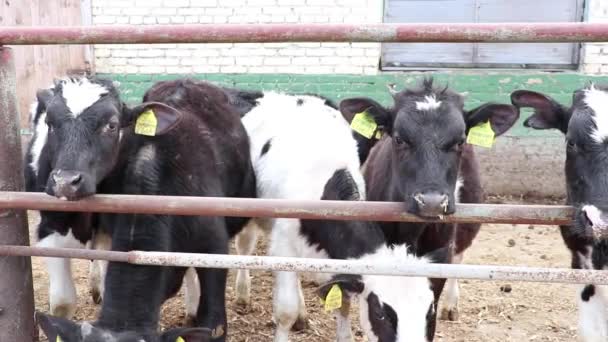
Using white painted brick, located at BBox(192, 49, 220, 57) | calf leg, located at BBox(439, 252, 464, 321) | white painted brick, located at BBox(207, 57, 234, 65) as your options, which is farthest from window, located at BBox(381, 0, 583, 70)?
calf leg, located at BBox(439, 252, 464, 321)

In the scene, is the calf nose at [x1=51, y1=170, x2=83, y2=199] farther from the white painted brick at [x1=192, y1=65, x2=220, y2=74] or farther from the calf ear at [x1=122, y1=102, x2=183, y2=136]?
the white painted brick at [x1=192, y1=65, x2=220, y2=74]

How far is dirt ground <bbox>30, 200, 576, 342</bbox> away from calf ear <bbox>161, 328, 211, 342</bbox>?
195cm

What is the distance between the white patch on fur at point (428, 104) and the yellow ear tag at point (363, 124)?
0.30 m

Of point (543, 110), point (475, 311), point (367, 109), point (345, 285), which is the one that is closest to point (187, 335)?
point (345, 285)

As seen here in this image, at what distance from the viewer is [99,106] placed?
3459 millimetres

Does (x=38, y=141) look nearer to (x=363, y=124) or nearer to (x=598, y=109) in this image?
(x=363, y=124)

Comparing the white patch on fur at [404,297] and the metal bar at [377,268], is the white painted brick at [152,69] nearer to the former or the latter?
the white patch on fur at [404,297]

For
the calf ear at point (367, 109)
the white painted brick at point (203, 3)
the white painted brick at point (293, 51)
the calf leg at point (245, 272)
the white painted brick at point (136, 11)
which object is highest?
the white painted brick at point (203, 3)

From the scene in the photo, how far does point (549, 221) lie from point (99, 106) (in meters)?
2.30

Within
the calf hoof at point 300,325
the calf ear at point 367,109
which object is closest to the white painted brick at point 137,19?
the calf hoof at point 300,325

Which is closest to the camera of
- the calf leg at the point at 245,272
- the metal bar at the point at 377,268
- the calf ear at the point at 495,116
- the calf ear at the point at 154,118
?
→ the metal bar at the point at 377,268

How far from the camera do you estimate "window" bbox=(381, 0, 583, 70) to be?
8.22 m

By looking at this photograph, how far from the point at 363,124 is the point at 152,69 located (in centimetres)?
578

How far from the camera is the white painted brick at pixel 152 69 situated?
896cm
